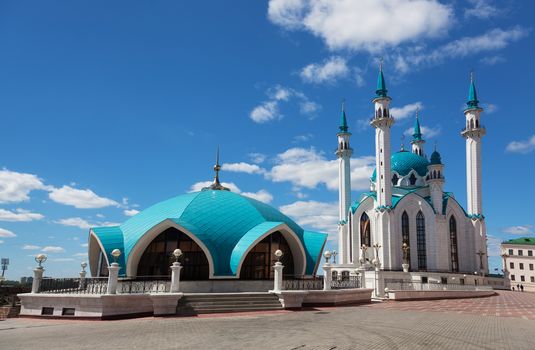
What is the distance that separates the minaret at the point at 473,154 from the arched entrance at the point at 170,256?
40917 mm

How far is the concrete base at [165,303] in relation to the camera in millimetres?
15008

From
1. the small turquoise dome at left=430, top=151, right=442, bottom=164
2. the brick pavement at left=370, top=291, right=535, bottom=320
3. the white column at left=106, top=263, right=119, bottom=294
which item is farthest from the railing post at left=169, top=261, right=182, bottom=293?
the small turquoise dome at left=430, top=151, right=442, bottom=164

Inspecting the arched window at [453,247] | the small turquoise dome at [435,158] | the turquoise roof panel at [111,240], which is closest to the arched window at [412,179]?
the small turquoise dome at [435,158]

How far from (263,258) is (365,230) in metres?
30.6

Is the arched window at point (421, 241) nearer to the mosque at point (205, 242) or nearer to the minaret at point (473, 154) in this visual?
the minaret at point (473, 154)

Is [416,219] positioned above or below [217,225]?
above

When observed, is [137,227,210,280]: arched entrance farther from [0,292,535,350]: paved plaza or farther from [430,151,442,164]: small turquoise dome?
[430,151,442,164]: small turquoise dome

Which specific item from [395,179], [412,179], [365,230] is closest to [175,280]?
[365,230]

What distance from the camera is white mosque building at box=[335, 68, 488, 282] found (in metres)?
48.0

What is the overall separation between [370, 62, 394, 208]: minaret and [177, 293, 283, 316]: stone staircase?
109ft

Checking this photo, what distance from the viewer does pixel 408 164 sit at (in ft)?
191

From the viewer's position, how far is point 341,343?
9914 millimetres

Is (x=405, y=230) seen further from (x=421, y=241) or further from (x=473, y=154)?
(x=473, y=154)

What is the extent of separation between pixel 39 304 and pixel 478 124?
53.2m
